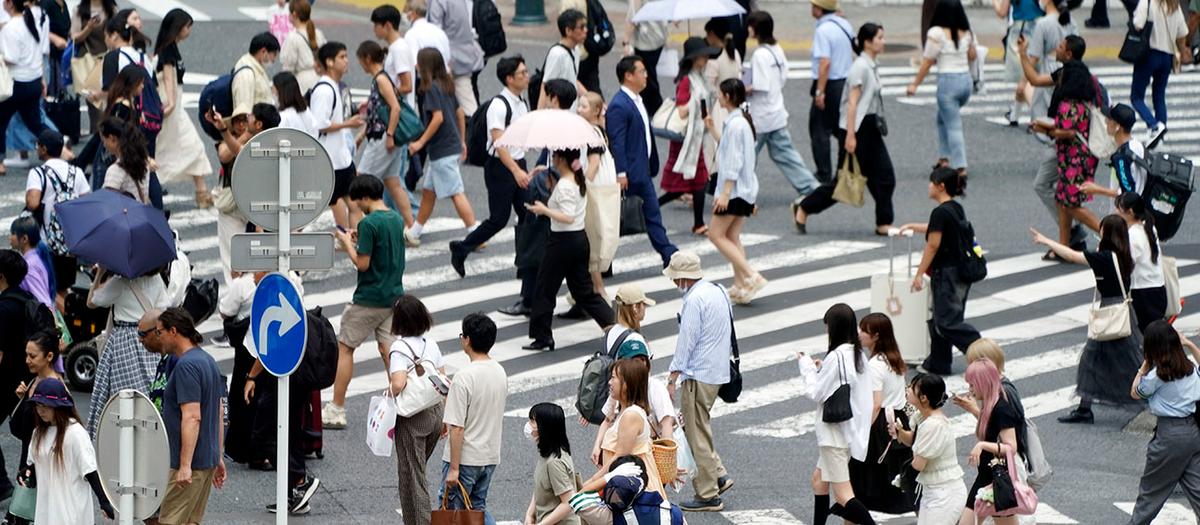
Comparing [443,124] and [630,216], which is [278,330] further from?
[443,124]

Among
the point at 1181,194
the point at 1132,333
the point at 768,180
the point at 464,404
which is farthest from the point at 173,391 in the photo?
the point at 768,180

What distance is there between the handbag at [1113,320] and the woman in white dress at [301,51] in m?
8.25

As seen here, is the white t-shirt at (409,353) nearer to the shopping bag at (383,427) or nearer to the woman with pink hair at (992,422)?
the shopping bag at (383,427)

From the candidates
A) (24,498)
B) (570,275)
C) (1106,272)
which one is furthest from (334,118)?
(1106,272)

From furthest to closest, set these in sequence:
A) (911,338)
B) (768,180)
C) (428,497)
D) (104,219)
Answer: (768,180), (911,338), (104,219), (428,497)

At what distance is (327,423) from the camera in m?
13.9

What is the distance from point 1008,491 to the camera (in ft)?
36.9

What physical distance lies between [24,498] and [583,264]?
17.2 ft

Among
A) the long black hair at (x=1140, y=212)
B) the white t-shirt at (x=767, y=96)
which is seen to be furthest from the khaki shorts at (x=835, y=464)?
the white t-shirt at (x=767, y=96)

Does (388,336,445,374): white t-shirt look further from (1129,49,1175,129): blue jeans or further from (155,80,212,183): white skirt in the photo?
(1129,49,1175,129): blue jeans

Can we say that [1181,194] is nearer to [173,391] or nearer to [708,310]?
[708,310]

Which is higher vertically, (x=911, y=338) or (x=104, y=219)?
(x=104, y=219)

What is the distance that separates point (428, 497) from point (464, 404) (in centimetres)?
83

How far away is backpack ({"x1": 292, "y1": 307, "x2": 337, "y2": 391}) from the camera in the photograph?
1237 cm
